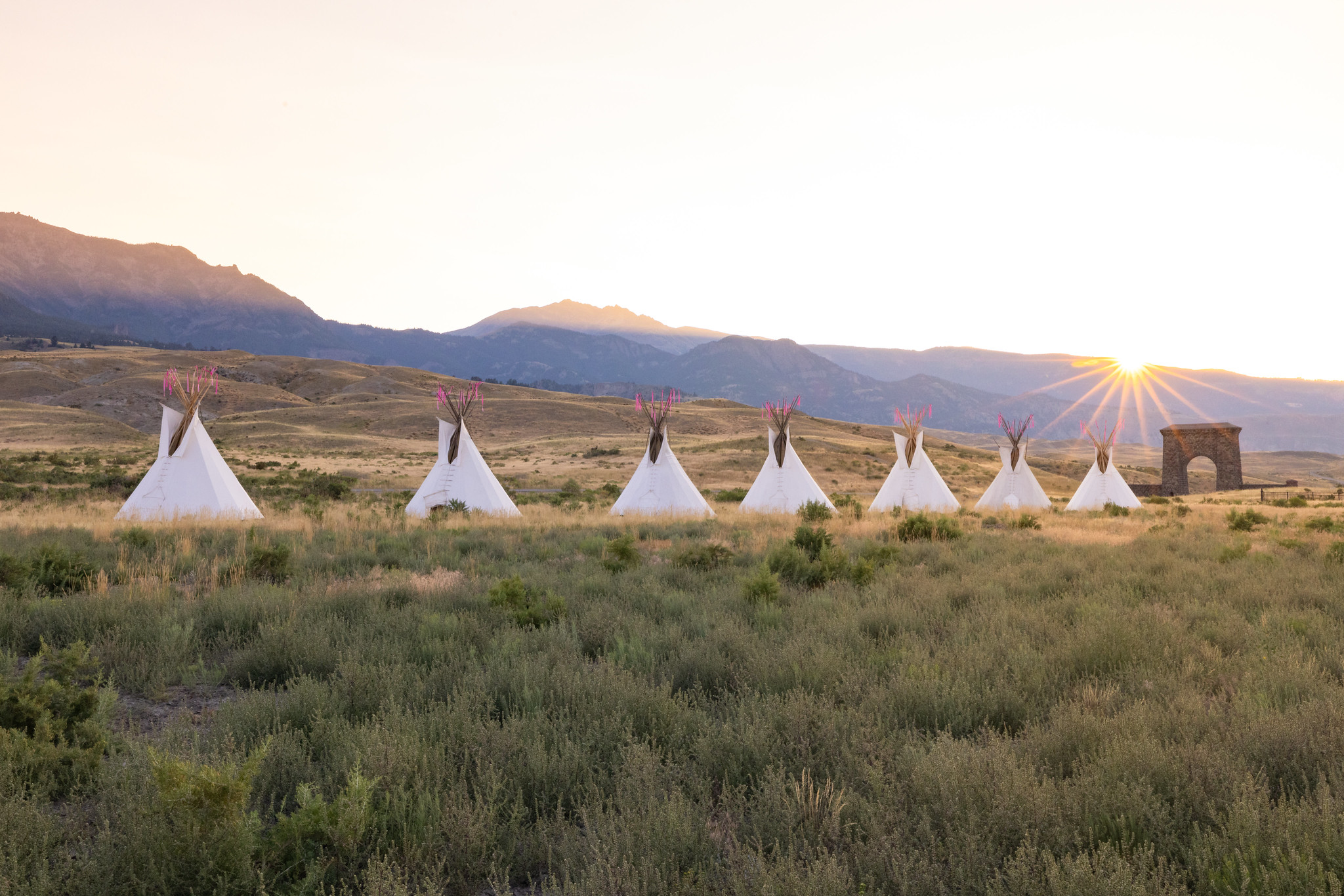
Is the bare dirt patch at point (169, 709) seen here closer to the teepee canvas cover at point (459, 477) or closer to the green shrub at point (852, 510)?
→ the teepee canvas cover at point (459, 477)

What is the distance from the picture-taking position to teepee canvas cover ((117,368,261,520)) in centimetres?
1620

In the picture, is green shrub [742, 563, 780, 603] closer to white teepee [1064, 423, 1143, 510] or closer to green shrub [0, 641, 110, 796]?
green shrub [0, 641, 110, 796]

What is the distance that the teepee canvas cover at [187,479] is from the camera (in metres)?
16.2

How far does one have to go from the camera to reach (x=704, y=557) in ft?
31.0

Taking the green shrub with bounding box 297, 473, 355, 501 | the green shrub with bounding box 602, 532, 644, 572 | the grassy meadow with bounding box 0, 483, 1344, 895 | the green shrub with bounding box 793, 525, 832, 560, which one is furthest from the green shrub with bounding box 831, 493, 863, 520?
the green shrub with bounding box 297, 473, 355, 501

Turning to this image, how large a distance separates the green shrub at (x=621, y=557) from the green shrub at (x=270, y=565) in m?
3.91

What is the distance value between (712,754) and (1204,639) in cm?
445

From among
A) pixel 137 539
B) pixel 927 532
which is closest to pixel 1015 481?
pixel 927 532

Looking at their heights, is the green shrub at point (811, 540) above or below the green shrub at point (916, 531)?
above

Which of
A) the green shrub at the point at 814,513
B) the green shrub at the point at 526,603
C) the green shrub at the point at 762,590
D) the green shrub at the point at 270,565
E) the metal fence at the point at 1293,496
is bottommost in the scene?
the metal fence at the point at 1293,496

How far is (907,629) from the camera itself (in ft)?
19.8

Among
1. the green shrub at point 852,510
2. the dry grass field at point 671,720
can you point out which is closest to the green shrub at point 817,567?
the dry grass field at point 671,720

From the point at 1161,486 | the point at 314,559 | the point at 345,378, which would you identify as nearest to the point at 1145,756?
the point at 314,559

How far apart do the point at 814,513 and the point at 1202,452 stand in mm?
39805
